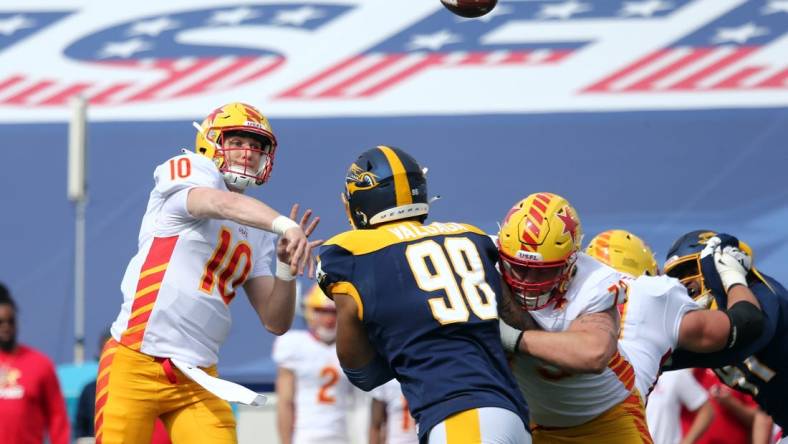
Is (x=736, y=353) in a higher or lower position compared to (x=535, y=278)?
lower

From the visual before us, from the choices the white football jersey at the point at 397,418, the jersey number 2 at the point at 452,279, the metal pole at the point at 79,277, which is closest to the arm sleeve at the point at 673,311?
the jersey number 2 at the point at 452,279

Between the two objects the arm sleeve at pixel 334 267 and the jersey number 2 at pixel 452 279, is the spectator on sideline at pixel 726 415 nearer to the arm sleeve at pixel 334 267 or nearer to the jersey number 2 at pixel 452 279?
the jersey number 2 at pixel 452 279

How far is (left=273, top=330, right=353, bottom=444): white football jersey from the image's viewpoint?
26.5 feet

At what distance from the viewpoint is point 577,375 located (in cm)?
454

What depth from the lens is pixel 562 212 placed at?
445 centimetres

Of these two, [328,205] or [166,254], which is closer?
[166,254]

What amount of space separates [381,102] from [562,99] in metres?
1.59

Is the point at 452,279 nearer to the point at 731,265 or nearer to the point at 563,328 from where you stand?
the point at 563,328

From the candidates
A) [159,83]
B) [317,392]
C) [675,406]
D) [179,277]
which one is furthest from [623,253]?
[159,83]

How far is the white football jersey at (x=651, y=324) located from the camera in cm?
495

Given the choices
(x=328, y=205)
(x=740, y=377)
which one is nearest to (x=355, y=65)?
(x=328, y=205)

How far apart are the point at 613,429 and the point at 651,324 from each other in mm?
467

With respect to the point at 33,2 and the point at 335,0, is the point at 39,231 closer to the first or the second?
the point at 33,2

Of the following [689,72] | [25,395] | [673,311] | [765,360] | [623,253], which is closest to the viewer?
[673,311]
